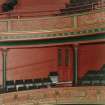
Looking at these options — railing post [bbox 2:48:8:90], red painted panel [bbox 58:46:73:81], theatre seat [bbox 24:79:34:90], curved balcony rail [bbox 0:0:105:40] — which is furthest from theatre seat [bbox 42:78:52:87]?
curved balcony rail [bbox 0:0:105:40]

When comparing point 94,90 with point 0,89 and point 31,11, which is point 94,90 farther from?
point 31,11

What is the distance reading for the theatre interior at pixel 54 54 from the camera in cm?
1445

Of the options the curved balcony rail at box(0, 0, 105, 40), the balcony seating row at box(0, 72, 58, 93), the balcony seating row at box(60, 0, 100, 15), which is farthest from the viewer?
the balcony seating row at box(60, 0, 100, 15)

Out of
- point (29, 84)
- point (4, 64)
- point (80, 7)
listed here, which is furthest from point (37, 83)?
point (80, 7)

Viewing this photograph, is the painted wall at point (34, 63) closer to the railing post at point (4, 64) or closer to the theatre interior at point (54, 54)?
the theatre interior at point (54, 54)

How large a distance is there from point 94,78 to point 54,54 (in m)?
2.99

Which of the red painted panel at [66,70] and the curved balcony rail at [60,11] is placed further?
the red painted panel at [66,70]

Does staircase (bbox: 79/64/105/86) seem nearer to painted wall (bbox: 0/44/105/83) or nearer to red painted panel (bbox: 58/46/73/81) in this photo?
red painted panel (bbox: 58/46/73/81)

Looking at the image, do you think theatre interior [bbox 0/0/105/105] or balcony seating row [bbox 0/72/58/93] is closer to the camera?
theatre interior [bbox 0/0/105/105]

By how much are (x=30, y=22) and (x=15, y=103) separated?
3.90m

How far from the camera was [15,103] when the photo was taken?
47.3 feet

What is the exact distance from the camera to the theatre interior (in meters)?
14.5

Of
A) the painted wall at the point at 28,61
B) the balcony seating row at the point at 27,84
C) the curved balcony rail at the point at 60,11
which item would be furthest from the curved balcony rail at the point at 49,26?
the balcony seating row at the point at 27,84

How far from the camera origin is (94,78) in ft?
48.6
